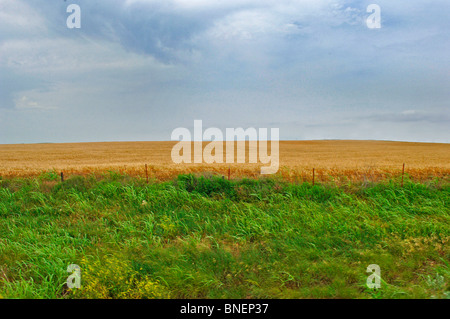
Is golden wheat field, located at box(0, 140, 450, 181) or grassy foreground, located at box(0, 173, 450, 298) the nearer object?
grassy foreground, located at box(0, 173, 450, 298)

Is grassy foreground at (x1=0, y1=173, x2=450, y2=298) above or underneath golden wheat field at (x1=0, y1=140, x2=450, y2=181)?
underneath

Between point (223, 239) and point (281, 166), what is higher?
point (281, 166)

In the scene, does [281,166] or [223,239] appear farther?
[281,166]

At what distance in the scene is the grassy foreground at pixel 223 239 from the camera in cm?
445

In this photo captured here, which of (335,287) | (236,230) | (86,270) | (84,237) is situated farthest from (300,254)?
(84,237)

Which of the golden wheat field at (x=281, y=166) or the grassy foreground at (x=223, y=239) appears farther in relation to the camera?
the golden wheat field at (x=281, y=166)

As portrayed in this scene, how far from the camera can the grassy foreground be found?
4445 millimetres

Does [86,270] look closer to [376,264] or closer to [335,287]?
[335,287]

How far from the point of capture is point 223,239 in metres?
6.60

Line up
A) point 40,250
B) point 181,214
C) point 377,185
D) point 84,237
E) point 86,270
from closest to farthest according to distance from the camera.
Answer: point 86,270 < point 40,250 < point 84,237 < point 181,214 < point 377,185
